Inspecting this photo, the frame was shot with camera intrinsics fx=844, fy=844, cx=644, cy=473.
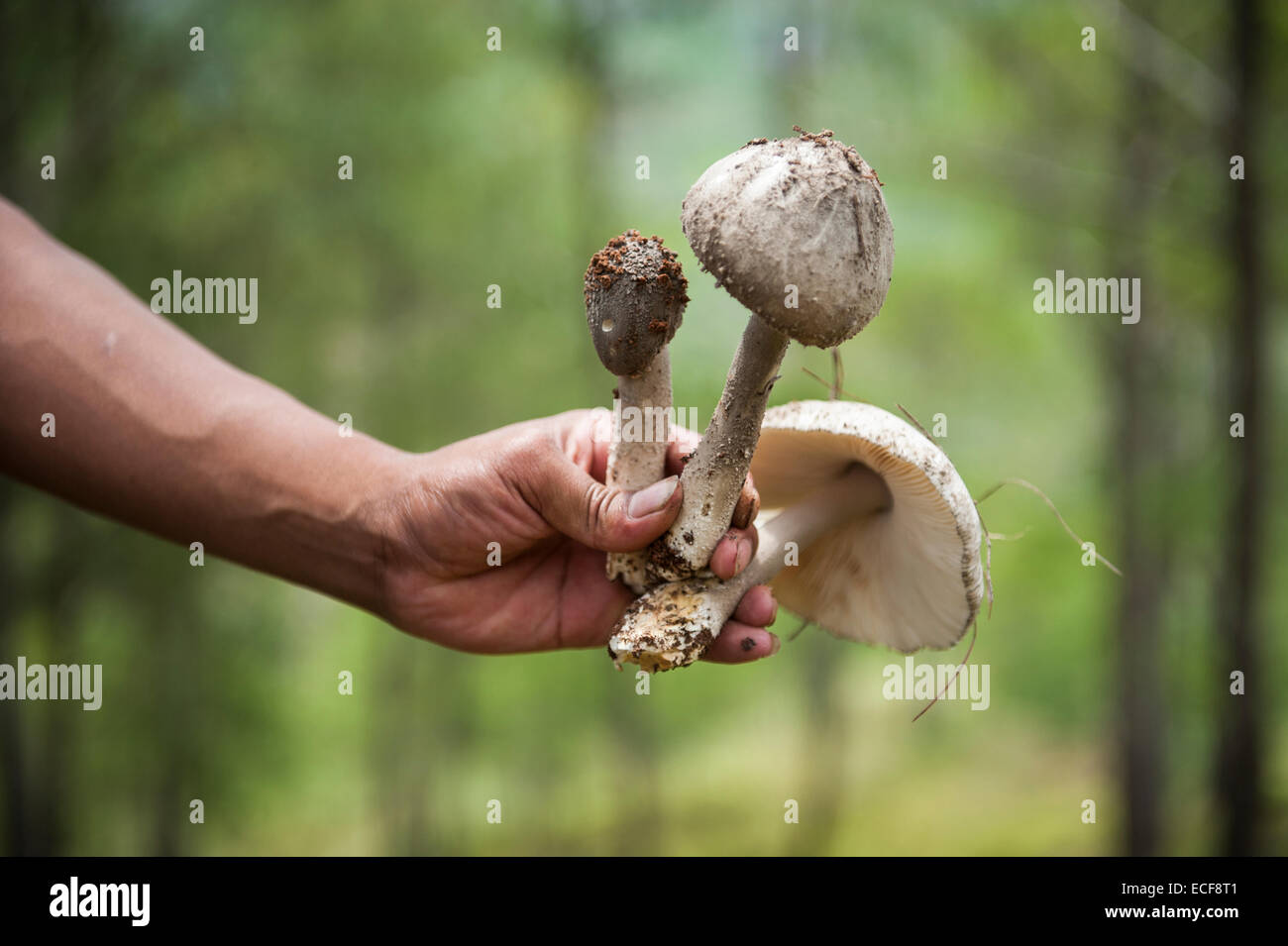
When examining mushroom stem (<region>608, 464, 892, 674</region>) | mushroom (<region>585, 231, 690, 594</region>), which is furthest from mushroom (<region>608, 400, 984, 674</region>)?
mushroom (<region>585, 231, 690, 594</region>)

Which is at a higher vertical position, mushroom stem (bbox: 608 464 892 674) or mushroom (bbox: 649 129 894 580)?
mushroom (bbox: 649 129 894 580)

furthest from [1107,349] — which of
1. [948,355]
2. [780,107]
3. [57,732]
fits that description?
[57,732]

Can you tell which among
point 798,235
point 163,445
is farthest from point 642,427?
point 163,445

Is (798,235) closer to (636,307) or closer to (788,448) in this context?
(636,307)

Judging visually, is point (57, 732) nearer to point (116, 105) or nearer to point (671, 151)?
point (116, 105)

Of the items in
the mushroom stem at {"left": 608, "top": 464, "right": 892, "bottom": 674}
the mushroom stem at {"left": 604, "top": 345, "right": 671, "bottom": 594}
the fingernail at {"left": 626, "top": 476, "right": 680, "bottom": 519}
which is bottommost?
the mushroom stem at {"left": 608, "top": 464, "right": 892, "bottom": 674}

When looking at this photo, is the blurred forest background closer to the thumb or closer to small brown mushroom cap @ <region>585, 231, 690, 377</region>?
the thumb
